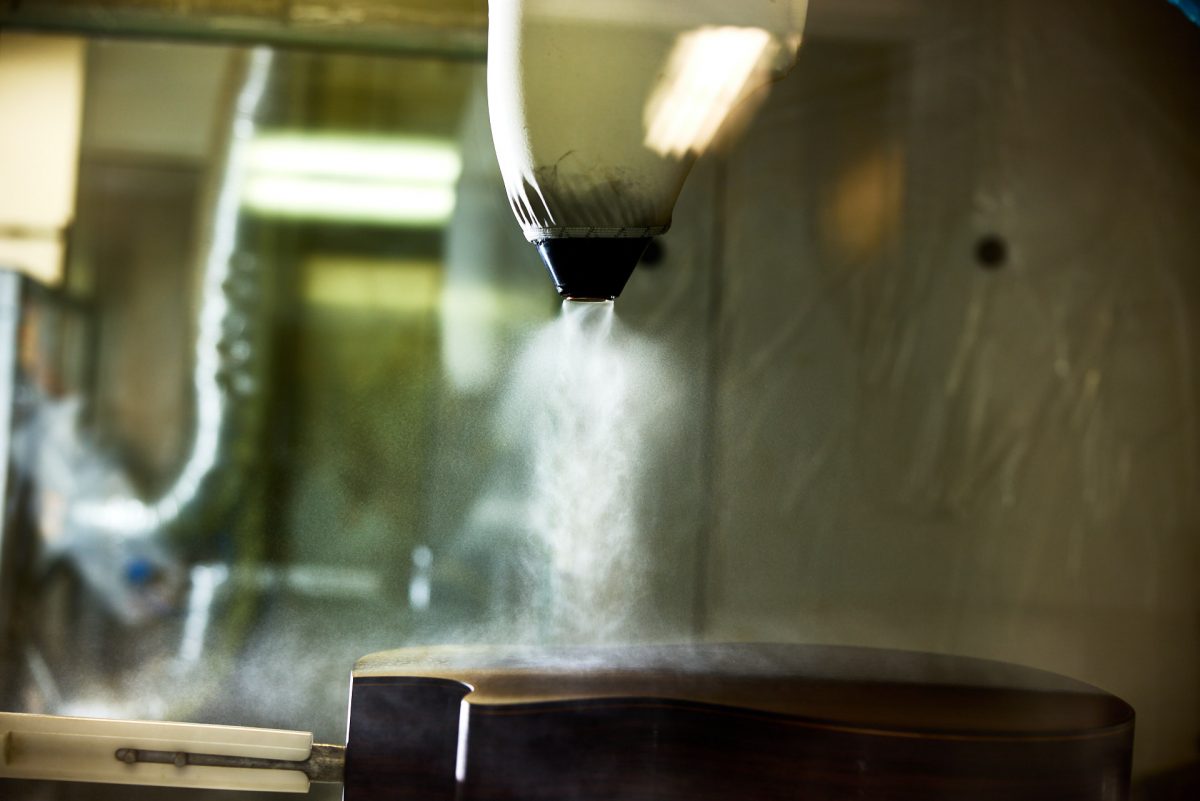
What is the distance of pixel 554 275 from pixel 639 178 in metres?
0.07

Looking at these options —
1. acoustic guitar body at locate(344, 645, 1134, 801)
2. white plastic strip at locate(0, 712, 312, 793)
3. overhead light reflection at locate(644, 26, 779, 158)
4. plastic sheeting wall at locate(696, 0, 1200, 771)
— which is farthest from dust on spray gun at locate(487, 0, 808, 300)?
plastic sheeting wall at locate(696, 0, 1200, 771)

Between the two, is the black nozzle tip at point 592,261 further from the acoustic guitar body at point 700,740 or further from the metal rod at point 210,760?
the metal rod at point 210,760

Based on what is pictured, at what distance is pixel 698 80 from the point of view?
436mm

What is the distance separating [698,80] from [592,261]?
0.33 ft

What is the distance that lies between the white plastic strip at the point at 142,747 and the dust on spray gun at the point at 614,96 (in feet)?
1.95

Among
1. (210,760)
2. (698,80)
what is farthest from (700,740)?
(698,80)

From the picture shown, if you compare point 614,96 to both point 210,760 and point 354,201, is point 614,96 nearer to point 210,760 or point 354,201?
point 210,760

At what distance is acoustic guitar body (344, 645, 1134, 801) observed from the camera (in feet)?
2.60

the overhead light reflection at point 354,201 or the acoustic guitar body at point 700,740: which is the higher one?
the overhead light reflection at point 354,201

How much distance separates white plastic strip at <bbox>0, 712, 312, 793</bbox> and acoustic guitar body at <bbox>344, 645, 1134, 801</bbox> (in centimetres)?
7

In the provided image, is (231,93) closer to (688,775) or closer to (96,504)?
(96,504)

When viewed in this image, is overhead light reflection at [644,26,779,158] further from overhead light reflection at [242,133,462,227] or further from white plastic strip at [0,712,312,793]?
overhead light reflection at [242,133,462,227]

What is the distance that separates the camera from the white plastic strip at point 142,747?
0.82m

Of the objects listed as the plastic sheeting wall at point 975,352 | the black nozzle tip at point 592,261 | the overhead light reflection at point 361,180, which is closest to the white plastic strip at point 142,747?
the black nozzle tip at point 592,261
